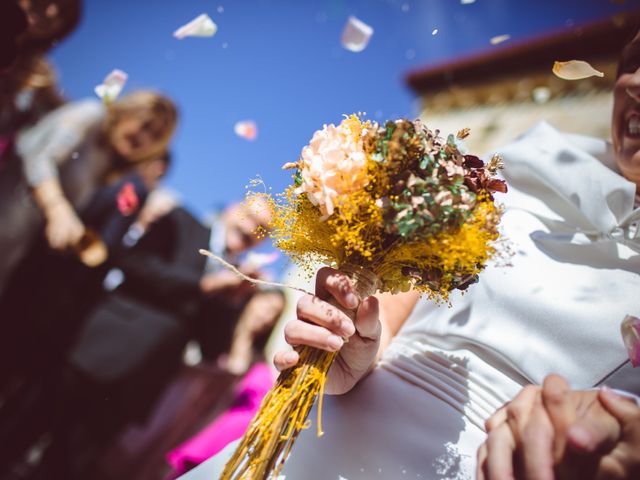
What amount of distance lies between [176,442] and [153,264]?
7.31 feet

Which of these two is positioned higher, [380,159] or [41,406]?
[380,159]

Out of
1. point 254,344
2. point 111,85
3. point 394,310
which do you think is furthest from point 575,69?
point 254,344

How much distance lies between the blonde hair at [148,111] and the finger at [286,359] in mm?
3066

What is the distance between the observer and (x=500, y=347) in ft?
4.40

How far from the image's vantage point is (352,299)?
1.08 m

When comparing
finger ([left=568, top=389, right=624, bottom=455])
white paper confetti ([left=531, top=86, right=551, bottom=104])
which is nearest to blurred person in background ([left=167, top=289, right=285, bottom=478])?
finger ([left=568, top=389, right=624, bottom=455])

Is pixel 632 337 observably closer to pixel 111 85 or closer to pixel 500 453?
pixel 500 453

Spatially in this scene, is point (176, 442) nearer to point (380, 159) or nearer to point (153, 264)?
point (153, 264)

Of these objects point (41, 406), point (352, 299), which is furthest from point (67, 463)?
point (352, 299)

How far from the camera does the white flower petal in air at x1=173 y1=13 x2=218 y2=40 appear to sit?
6.03ft

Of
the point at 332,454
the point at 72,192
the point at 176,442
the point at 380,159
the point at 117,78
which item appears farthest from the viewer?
the point at 176,442

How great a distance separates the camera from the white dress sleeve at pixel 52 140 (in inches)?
112

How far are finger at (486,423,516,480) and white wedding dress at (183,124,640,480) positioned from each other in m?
0.34

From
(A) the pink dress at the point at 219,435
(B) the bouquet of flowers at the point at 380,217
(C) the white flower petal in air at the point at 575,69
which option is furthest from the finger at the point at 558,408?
(A) the pink dress at the point at 219,435
